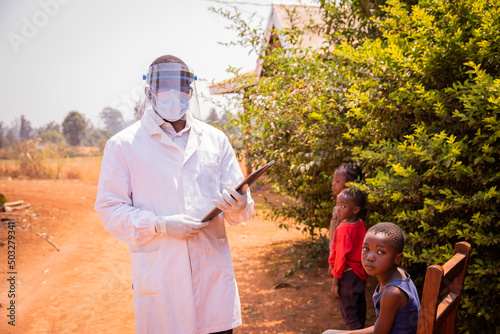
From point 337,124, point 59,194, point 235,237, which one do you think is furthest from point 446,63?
point 59,194

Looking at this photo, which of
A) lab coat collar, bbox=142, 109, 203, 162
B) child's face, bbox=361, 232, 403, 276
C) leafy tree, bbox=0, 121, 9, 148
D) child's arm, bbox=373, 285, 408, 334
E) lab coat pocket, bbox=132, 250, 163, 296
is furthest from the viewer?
leafy tree, bbox=0, 121, 9, 148

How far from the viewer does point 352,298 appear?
11.1ft

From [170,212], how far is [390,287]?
124 cm

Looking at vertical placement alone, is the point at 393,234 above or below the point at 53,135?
below

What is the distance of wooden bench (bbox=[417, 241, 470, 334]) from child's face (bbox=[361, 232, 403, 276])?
29 cm

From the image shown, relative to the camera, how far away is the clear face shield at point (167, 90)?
2.46 meters

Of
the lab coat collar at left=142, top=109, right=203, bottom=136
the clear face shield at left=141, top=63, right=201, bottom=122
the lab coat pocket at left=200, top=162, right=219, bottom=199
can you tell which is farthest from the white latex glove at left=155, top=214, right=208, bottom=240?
the clear face shield at left=141, top=63, right=201, bottom=122

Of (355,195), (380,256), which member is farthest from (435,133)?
(380,256)

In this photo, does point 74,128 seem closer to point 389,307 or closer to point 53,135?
point 53,135

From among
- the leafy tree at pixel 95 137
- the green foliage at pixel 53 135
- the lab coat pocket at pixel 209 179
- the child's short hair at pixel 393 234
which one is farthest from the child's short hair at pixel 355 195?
the leafy tree at pixel 95 137

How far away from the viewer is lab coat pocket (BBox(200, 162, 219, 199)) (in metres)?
2.42

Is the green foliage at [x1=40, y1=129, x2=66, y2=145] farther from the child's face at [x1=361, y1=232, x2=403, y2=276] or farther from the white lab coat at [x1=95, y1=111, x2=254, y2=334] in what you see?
the child's face at [x1=361, y1=232, x2=403, y2=276]

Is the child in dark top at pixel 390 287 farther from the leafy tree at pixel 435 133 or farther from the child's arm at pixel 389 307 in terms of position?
the leafy tree at pixel 435 133

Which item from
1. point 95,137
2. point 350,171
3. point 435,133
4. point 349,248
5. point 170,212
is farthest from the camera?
point 95,137
